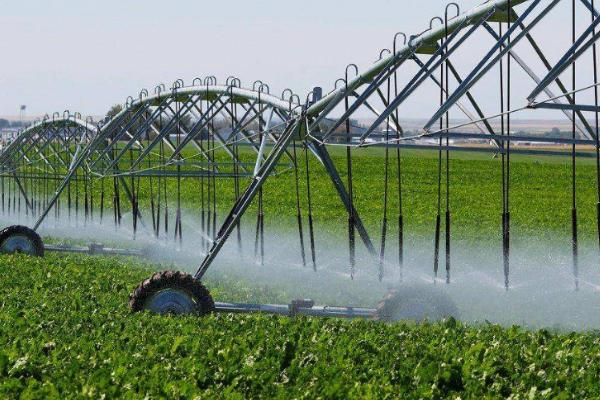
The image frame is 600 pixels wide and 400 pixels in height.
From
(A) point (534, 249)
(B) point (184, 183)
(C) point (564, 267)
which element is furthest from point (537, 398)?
(B) point (184, 183)

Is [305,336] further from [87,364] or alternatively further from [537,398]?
[537,398]

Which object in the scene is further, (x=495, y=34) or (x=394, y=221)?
(x=394, y=221)

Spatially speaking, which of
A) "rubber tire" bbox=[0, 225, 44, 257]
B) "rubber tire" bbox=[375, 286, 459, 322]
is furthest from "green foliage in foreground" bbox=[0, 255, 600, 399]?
"rubber tire" bbox=[0, 225, 44, 257]

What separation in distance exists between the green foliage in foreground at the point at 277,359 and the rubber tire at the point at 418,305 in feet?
4.93

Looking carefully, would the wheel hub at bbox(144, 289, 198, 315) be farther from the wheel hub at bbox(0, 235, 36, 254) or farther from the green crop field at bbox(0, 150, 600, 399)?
the wheel hub at bbox(0, 235, 36, 254)

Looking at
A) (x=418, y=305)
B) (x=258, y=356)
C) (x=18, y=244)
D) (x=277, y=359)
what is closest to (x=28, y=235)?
(x=18, y=244)

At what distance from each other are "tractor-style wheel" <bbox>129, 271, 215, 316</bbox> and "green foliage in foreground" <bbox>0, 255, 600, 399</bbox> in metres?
0.75

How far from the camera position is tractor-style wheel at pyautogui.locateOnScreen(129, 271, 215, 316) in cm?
1178

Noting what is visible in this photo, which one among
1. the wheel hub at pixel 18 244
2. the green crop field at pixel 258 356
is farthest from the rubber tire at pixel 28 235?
the green crop field at pixel 258 356

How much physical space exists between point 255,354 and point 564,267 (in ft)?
34.5

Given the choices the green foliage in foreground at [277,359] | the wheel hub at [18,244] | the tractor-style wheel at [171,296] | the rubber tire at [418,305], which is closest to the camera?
the green foliage in foreground at [277,359]

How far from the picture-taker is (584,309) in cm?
1304

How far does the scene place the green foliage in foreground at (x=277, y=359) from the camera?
24.4ft

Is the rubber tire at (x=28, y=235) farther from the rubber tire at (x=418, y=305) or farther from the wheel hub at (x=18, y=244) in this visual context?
the rubber tire at (x=418, y=305)
